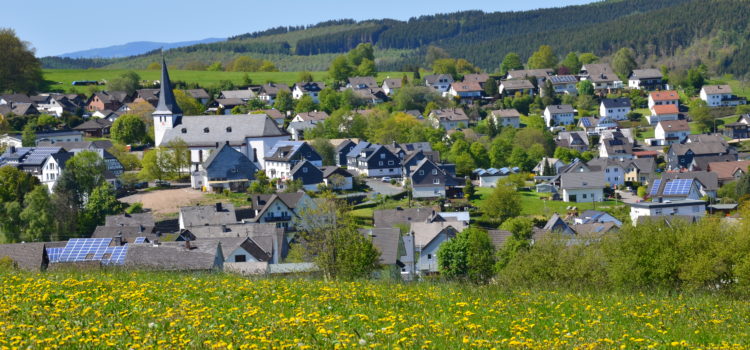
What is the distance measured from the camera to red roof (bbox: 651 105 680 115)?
8958 cm

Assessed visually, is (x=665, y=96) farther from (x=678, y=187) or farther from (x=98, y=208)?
(x=98, y=208)

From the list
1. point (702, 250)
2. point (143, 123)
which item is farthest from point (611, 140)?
point (702, 250)

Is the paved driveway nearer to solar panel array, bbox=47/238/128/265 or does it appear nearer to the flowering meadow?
solar panel array, bbox=47/238/128/265

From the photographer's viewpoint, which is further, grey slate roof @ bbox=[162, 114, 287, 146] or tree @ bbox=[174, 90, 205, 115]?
tree @ bbox=[174, 90, 205, 115]

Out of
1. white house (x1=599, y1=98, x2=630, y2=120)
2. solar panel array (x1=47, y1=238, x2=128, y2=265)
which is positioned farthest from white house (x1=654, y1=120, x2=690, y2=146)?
solar panel array (x1=47, y1=238, x2=128, y2=265)

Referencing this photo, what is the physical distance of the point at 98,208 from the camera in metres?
45.7

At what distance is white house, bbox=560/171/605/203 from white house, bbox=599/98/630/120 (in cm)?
3617

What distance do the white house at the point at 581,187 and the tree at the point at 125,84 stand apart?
5754 cm

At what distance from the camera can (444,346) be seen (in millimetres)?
8281

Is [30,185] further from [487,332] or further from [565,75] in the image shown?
[565,75]

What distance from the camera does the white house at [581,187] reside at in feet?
182

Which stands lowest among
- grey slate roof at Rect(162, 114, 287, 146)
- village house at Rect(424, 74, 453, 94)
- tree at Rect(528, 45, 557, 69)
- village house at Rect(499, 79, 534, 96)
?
grey slate roof at Rect(162, 114, 287, 146)

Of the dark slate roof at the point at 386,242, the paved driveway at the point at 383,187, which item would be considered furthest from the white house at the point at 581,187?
the dark slate roof at the point at 386,242

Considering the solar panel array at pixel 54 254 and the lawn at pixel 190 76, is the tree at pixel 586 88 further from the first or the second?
the solar panel array at pixel 54 254
